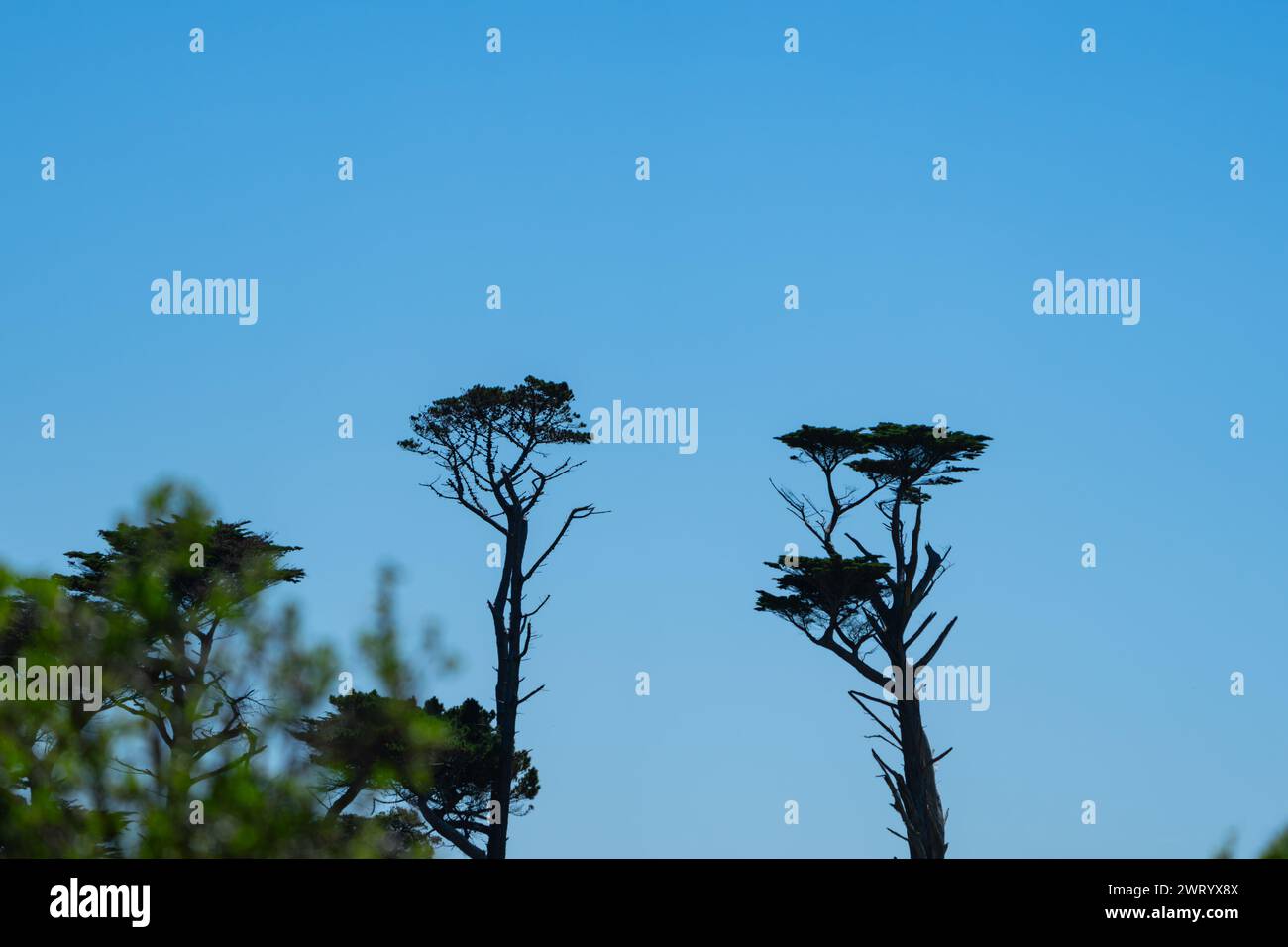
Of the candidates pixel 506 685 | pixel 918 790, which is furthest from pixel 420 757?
pixel 918 790

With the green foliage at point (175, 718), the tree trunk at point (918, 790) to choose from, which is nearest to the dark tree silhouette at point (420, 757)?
the green foliage at point (175, 718)

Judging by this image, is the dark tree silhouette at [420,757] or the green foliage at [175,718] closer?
the green foliage at [175,718]

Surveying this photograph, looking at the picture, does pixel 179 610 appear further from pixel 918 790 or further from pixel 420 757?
pixel 918 790

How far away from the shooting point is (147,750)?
886 inches

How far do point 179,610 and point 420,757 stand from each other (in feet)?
20.9

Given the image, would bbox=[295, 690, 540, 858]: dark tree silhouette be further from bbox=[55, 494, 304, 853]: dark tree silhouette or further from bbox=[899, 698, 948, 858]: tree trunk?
bbox=[899, 698, 948, 858]: tree trunk

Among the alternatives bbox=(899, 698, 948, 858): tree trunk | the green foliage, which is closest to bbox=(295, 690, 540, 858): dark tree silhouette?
the green foliage

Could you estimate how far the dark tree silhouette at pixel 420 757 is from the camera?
28156mm

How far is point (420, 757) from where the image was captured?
1171 inches

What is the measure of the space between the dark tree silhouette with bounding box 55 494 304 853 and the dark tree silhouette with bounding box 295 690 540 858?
2329 mm

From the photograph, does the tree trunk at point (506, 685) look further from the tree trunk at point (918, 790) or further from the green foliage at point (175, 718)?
the tree trunk at point (918, 790)

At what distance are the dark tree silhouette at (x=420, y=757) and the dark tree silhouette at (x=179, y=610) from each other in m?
2.33
